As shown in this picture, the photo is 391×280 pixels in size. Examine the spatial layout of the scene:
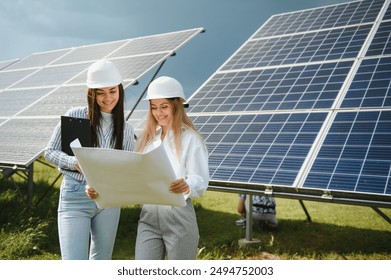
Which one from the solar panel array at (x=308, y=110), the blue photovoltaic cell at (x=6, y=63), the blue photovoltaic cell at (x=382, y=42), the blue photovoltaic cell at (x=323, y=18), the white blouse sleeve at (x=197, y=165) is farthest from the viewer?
the blue photovoltaic cell at (x=6, y=63)

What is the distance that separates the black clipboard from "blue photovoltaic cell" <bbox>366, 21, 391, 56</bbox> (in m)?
6.58

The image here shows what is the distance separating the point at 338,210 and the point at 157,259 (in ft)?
27.8

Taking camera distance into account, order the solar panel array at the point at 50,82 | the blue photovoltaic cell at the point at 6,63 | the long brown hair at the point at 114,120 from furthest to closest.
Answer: the blue photovoltaic cell at the point at 6,63 → the solar panel array at the point at 50,82 → the long brown hair at the point at 114,120

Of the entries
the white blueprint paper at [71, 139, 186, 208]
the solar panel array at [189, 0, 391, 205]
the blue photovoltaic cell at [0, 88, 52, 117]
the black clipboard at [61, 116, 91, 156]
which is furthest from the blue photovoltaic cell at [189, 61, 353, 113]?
the white blueprint paper at [71, 139, 186, 208]

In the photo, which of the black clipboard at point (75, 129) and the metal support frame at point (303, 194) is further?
the metal support frame at point (303, 194)

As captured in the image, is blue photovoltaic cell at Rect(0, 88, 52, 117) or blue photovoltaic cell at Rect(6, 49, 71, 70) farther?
blue photovoltaic cell at Rect(6, 49, 71, 70)

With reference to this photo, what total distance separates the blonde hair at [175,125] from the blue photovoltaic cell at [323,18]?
8308mm

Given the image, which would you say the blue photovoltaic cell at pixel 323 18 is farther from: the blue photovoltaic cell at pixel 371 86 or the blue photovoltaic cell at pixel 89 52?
the blue photovoltaic cell at pixel 89 52

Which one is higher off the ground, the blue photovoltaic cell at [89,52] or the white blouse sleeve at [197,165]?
the white blouse sleeve at [197,165]

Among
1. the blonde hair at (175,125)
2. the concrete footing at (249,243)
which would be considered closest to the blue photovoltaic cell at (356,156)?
the concrete footing at (249,243)

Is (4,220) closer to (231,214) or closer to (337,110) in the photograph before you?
(231,214)

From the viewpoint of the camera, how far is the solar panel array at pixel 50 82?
7.55 metres

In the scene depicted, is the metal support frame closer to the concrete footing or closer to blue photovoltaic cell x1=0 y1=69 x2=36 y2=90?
the concrete footing

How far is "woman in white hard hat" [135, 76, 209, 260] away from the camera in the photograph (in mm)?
2770
